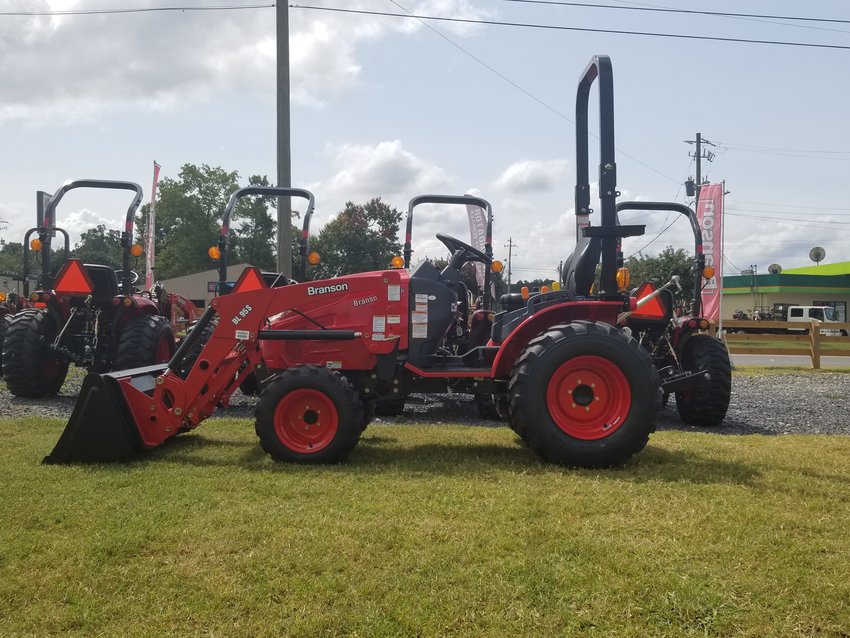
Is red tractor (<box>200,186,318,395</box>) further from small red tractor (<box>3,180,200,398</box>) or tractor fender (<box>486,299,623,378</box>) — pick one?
tractor fender (<box>486,299,623,378</box>)

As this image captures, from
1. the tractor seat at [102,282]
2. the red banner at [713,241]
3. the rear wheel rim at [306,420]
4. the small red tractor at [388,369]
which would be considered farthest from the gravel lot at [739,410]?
the red banner at [713,241]

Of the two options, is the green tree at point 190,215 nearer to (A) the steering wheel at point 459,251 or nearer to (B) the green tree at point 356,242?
(B) the green tree at point 356,242

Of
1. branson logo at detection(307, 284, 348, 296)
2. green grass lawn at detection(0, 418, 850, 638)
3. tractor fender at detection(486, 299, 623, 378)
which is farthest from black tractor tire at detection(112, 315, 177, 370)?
tractor fender at detection(486, 299, 623, 378)

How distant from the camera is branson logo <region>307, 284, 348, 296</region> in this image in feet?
18.3

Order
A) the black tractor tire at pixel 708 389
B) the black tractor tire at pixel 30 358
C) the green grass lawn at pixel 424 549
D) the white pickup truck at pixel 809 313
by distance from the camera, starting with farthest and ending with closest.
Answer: the white pickup truck at pixel 809 313
the black tractor tire at pixel 30 358
the black tractor tire at pixel 708 389
the green grass lawn at pixel 424 549

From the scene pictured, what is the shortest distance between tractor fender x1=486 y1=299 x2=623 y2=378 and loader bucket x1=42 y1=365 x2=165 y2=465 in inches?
108

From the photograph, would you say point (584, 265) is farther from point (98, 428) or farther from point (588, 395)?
point (98, 428)

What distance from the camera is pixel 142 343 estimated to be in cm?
827

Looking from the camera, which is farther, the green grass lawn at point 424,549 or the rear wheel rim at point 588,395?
the rear wheel rim at point 588,395

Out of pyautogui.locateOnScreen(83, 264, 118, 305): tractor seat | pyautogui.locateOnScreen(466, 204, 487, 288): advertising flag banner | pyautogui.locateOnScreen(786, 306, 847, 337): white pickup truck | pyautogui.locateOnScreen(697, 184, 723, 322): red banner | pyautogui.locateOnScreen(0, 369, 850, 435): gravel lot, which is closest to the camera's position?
pyautogui.locateOnScreen(0, 369, 850, 435): gravel lot

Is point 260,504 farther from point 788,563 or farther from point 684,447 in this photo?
point 684,447

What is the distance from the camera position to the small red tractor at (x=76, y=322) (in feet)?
28.5

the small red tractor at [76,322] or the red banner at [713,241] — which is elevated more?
the red banner at [713,241]

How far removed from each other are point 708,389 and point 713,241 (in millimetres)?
8493
